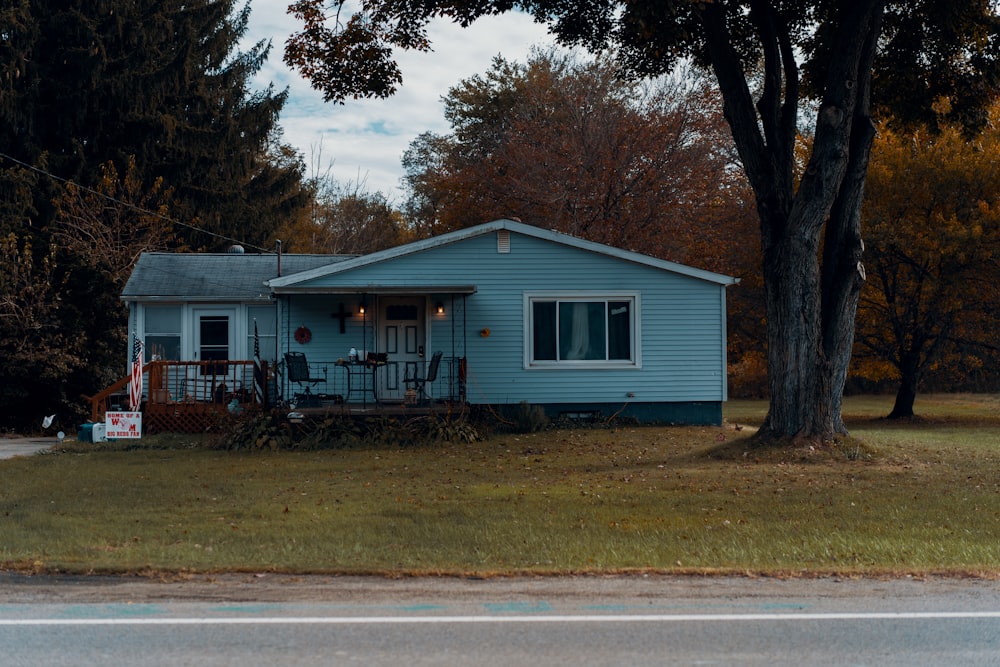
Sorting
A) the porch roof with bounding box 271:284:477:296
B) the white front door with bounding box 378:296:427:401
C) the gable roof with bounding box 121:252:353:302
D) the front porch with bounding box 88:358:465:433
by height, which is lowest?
the front porch with bounding box 88:358:465:433

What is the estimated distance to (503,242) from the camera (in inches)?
821

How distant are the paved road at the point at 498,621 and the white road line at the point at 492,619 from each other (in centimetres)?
1

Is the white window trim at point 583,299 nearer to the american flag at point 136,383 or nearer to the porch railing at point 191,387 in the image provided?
the porch railing at point 191,387

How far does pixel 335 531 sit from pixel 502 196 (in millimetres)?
27866

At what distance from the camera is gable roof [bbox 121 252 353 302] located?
874 inches

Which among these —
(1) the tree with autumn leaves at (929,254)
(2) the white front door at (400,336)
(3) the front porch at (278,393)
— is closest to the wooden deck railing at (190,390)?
(3) the front porch at (278,393)

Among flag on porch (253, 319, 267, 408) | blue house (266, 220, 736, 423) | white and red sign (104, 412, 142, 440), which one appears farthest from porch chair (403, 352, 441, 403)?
white and red sign (104, 412, 142, 440)

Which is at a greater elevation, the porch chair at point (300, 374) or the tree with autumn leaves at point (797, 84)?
the tree with autumn leaves at point (797, 84)

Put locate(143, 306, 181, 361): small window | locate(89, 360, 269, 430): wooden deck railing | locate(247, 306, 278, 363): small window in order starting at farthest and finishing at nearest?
locate(247, 306, 278, 363): small window → locate(143, 306, 181, 361): small window → locate(89, 360, 269, 430): wooden deck railing

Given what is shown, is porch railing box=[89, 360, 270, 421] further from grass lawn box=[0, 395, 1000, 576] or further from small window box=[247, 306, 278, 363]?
grass lawn box=[0, 395, 1000, 576]

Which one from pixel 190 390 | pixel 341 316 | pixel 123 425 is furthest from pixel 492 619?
pixel 190 390

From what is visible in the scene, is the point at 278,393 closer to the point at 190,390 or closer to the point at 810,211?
the point at 190,390

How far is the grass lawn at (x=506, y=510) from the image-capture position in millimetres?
8406

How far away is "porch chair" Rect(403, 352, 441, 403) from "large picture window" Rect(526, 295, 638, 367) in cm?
222
